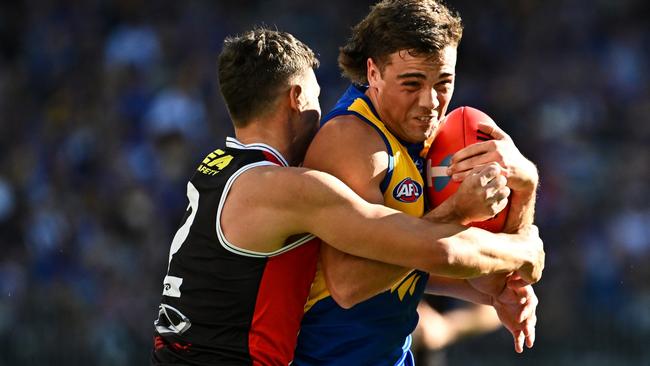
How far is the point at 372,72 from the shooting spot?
4746mm

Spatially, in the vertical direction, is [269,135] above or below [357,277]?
above

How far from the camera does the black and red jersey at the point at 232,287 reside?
14.6 ft

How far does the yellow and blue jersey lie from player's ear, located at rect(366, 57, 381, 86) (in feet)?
0.29

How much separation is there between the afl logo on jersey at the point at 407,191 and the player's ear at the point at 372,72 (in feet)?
1.52

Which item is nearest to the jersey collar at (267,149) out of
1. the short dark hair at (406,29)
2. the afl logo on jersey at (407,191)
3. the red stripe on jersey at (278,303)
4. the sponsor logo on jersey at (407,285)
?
the red stripe on jersey at (278,303)

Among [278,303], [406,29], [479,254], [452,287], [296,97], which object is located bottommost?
[452,287]

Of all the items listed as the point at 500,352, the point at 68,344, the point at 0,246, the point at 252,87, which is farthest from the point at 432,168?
the point at 0,246

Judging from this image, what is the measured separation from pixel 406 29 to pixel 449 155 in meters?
0.62

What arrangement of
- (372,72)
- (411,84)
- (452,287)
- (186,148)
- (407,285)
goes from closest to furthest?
1. (411,84)
2. (372,72)
3. (407,285)
4. (452,287)
5. (186,148)

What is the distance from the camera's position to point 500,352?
10.3 meters

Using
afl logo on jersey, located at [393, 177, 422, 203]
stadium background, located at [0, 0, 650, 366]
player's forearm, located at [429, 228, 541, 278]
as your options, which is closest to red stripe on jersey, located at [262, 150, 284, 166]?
afl logo on jersey, located at [393, 177, 422, 203]

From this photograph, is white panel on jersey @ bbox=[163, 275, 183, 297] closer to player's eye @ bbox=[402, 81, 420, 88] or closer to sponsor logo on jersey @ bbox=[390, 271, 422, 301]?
sponsor logo on jersey @ bbox=[390, 271, 422, 301]

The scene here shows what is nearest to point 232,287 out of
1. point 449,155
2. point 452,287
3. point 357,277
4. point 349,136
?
point 357,277

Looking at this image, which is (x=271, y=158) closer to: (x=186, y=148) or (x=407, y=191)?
(x=407, y=191)
